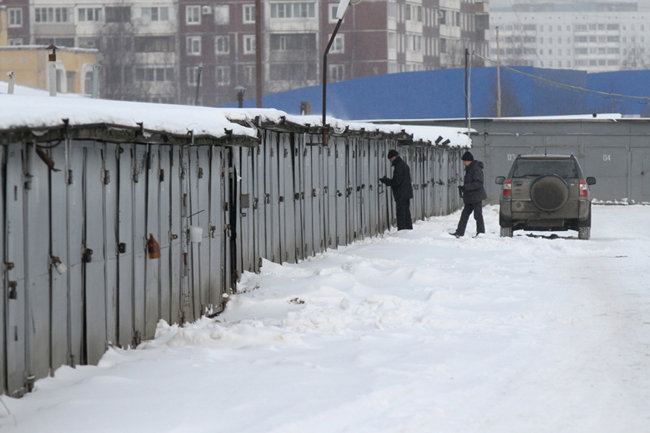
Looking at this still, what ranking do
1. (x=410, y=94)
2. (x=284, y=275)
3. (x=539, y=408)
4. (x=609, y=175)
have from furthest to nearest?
(x=410, y=94), (x=609, y=175), (x=284, y=275), (x=539, y=408)

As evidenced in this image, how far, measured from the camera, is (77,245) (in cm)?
984

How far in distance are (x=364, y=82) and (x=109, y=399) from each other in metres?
74.3

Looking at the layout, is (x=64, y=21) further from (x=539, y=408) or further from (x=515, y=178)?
(x=539, y=408)

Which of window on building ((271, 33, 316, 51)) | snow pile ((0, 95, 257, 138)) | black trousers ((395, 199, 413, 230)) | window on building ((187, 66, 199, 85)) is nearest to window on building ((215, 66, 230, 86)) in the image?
window on building ((187, 66, 199, 85))

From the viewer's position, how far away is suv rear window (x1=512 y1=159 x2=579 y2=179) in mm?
24828

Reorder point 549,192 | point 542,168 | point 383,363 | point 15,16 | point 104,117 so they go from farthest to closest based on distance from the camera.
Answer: point 15,16, point 542,168, point 549,192, point 383,363, point 104,117

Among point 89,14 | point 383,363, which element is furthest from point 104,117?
point 89,14

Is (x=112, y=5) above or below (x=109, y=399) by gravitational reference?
above

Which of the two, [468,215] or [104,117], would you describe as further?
[468,215]

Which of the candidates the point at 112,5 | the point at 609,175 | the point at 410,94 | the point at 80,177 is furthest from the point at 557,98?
the point at 80,177

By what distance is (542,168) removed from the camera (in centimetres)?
2500

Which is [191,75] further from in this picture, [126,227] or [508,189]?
[126,227]

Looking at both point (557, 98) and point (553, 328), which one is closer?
point (553, 328)

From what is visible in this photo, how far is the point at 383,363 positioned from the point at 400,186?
55.5 feet
